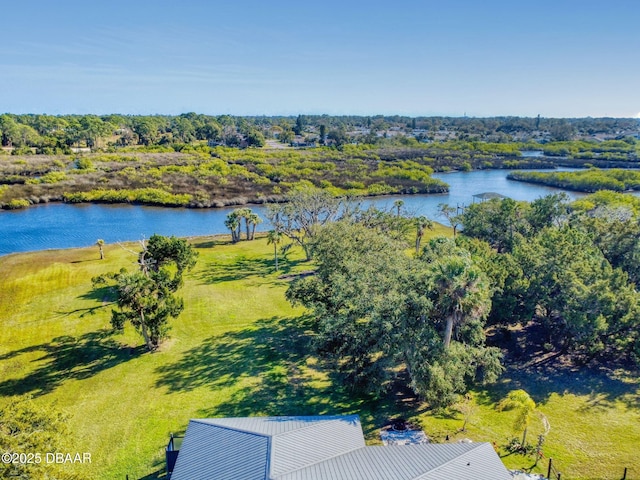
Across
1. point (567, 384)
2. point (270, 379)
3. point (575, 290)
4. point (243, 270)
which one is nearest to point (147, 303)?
point (270, 379)

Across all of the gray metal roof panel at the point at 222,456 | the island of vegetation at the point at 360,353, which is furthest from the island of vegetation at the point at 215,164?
the gray metal roof panel at the point at 222,456

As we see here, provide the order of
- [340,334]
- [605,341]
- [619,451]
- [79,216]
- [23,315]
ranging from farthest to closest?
1. [79,216]
2. [23,315]
3. [605,341]
4. [340,334]
5. [619,451]

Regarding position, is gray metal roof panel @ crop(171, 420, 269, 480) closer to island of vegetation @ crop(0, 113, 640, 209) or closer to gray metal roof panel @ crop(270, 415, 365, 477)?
gray metal roof panel @ crop(270, 415, 365, 477)

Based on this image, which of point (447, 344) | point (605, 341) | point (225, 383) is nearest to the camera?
point (447, 344)

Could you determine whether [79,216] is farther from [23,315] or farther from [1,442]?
[1,442]

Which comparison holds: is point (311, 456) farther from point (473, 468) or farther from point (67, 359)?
point (67, 359)

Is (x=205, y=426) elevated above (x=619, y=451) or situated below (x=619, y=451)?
above

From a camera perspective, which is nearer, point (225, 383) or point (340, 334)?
point (340, 334)

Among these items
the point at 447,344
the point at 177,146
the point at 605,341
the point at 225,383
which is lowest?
the point at 225,383

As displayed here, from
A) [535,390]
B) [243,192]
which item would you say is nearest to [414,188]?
[243,192]
